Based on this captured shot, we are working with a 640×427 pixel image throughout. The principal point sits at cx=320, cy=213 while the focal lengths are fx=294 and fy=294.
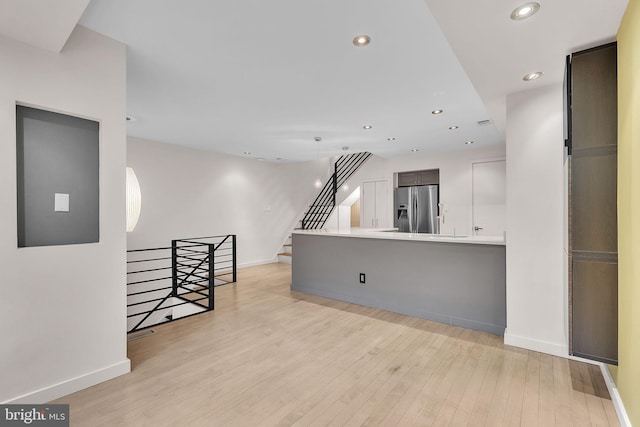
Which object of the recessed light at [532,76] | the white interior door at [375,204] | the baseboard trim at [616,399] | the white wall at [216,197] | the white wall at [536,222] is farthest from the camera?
the white interior door at [375,204]

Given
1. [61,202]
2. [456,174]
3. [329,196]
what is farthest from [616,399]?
[329,196]

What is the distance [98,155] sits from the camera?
7.20 feet

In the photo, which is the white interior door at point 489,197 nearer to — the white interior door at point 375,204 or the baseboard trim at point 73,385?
the white interior door at point 375,204

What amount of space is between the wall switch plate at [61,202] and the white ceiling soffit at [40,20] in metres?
0.97

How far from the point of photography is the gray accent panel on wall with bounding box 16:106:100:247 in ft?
6.24

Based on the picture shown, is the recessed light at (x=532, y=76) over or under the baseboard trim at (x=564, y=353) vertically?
over

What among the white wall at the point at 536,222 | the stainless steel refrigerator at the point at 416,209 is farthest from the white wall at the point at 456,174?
the white wall at the point at 536,222

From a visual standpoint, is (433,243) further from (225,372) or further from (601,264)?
(225,372)

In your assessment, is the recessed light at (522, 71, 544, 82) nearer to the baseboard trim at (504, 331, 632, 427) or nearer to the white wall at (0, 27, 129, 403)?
the baseboard trim at (504, 331, 632, 427)

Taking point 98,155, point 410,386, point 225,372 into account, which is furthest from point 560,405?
point 98,155

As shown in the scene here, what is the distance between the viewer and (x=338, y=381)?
87.1 inches

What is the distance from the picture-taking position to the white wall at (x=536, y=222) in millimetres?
2586

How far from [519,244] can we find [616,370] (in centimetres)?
110

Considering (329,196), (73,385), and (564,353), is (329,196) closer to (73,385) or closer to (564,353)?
(564,353)
